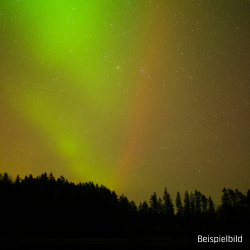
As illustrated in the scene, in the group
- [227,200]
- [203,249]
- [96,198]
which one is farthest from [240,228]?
[203,249]

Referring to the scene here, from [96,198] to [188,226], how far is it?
30368 mm

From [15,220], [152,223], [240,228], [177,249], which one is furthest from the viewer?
[152,223]

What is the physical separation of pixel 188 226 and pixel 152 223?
11460mm

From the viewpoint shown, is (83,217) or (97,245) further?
(83,217)

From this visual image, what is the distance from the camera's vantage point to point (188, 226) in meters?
69.1

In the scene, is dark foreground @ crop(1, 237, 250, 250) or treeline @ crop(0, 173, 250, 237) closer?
dark foreground @ crop(1, 237, 250, 250)

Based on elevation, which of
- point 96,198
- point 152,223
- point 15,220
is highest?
point 96,198

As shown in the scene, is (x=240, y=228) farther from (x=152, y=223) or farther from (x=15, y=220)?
(x=15, y=220)

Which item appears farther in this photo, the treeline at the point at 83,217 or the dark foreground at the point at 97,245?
the treeline at the point at 83,217

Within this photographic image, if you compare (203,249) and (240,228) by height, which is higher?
(203,249)

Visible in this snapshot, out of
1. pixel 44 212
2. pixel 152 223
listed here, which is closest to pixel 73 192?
pixel 44 212

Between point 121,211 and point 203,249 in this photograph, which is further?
point 121,211

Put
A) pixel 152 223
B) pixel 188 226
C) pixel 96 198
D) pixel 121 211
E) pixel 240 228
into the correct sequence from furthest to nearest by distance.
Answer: pixel 152 223, pixel 188 226, pixel 121 211, pixel 96 198, pixel 240 228

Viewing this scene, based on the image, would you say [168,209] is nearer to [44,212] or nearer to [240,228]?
[240,228]
